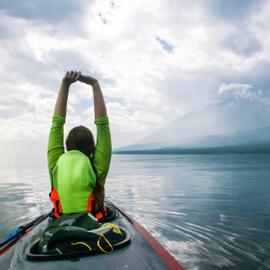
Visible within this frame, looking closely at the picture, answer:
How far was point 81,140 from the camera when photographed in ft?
13.6

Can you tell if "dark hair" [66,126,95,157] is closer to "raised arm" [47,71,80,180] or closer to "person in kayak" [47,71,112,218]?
"person in kayak" [47,71,112,218]

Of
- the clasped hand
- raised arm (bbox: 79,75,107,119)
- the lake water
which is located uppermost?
the clasped hand

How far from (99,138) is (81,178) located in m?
0.65

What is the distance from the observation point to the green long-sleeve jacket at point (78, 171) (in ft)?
12.7

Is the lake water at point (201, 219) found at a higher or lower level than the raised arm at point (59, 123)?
lower

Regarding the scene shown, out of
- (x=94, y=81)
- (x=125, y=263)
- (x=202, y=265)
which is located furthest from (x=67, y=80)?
(x=202, y=265)

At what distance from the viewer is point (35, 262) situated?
304 centimetres

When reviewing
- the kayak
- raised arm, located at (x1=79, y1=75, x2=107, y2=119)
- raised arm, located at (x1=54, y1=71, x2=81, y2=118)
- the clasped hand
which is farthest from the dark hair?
the kayak

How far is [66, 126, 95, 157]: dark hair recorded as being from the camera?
4.14 meters

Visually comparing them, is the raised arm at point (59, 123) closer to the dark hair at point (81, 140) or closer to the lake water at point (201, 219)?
the dark hair at point (81, 140)

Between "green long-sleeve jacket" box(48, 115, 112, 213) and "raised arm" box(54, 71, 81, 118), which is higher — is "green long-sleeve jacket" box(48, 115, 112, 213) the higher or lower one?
the lower one

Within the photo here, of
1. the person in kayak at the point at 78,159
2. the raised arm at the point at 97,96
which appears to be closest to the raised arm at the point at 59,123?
the person in kayak at the point at 78,159

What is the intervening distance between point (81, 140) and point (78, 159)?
0.33 metres

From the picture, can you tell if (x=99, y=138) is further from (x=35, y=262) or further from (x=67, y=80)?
(x=35, y=262)
